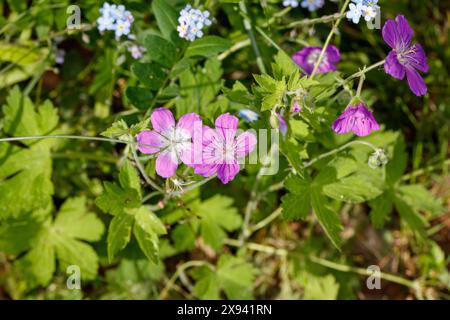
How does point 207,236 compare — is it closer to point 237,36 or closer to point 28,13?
point 237,36

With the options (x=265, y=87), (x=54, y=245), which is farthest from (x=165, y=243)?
(x=265, y=87)

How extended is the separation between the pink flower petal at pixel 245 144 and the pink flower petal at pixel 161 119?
0.29m

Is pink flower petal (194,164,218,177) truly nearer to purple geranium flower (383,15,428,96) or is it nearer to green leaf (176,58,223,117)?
green leaf (176,58,223,117)

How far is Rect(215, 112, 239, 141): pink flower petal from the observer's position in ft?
6.88

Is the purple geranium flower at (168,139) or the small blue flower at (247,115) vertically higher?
the small blue flower at (247,115)

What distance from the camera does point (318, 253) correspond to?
3.34 metres

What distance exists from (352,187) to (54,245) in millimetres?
1601

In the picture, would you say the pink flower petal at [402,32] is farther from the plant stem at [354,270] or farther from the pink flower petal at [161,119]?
the plant stem at [354,270]

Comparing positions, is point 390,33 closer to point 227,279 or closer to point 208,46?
point 208,46

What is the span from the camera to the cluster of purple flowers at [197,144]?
6.86 ft

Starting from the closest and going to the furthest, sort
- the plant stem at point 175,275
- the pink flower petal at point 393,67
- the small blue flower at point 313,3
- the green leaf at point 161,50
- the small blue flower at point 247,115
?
1. the pink flower petal at point 393,67
2. the green leaf at point 161,50
3. the small blue flower at point 247,115
4. the small blue flower at point 313,3
5. the plant stem at point 175,275

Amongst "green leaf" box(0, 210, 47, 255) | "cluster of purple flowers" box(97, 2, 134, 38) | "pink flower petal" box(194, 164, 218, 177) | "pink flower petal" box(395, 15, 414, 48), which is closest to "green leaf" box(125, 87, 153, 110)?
"cluster of purple flowers" box(97, 2, 134, 38)

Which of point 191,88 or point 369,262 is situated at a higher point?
point 191,88

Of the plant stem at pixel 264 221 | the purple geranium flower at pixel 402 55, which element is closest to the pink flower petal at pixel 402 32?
the purple geranium flower at pixel 402 55
